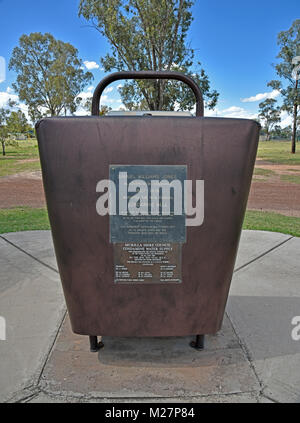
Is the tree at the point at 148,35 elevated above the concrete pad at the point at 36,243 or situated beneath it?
elevated above

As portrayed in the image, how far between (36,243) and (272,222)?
10.8ft

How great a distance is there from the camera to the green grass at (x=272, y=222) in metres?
4.30

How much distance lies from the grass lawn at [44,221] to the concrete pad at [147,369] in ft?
9.12

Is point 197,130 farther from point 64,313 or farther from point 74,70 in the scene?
point 74,70

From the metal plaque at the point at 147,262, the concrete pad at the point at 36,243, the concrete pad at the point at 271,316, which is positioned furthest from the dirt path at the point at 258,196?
the metal plaque at the point at 147,262

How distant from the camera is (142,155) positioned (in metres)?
1.36

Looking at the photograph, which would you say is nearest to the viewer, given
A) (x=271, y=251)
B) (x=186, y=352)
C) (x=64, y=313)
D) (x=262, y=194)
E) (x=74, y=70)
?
(x=186, y=352)

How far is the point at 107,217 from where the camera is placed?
1407mm

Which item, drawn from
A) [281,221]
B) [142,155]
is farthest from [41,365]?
[281,221]

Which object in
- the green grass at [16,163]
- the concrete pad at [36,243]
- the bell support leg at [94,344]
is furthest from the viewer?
the green grass at [16,163]

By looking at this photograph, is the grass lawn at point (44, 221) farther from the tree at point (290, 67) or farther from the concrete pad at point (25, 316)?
the tree at point (290, 67)

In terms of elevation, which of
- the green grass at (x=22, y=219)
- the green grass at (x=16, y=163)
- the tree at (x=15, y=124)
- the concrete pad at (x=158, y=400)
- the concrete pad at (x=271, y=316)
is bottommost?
the green grass at (x=22, y=219)

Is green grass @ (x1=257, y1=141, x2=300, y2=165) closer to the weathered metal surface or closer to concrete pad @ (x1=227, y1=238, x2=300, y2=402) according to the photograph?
concrete pad @ (x1=227, y1=238, x2=300, y2=402)

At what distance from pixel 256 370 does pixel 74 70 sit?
36939mm
